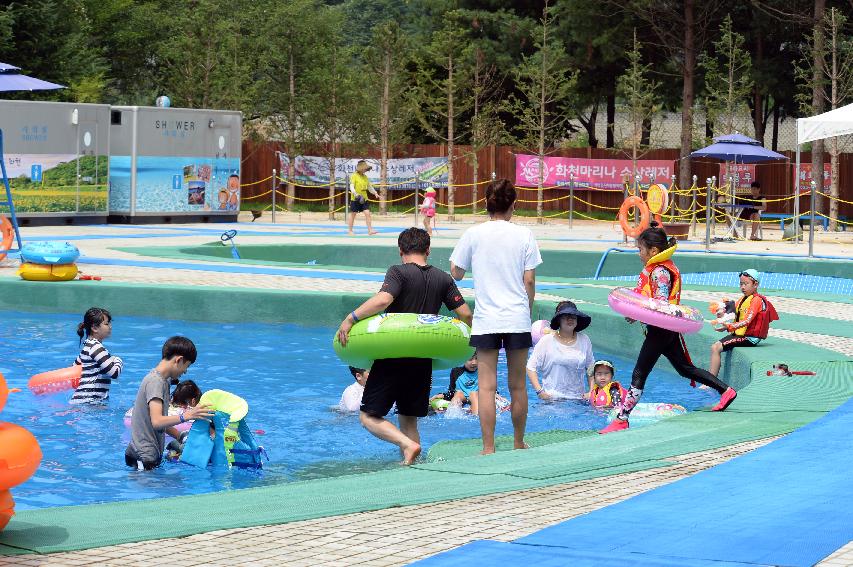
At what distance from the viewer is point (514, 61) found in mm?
44406

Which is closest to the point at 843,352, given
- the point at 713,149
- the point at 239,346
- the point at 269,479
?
the point at 269,479

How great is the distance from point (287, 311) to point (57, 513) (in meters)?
10.5

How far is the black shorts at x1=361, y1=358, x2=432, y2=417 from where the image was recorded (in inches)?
316

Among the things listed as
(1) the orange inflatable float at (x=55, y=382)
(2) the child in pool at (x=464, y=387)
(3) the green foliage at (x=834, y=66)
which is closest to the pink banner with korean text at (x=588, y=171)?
(3) the green foliage at (x=834, y=66)

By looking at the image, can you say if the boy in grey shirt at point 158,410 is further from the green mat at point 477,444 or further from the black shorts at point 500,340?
the black shorts at point 500,340

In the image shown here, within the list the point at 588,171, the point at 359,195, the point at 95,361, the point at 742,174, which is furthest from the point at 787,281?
the point at 588,171

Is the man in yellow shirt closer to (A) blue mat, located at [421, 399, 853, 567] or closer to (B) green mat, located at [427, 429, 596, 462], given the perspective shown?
(B) green mat, located at [427, 429, 596, 462]

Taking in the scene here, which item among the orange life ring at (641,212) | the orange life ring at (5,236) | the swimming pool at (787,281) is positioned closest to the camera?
the orange life ring at (5,236)

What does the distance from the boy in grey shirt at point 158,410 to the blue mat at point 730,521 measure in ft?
10.8

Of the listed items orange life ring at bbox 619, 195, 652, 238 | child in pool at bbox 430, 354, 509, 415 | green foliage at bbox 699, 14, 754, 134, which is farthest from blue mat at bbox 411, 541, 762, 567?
green foliage at bbox 699, 14, 754, 134

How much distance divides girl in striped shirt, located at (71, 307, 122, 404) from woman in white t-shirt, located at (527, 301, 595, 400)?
11.8ft

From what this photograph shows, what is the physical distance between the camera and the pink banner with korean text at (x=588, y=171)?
130 feet

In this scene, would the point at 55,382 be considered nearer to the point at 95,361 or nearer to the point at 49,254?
the point at 95,361

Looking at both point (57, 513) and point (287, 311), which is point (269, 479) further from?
point (287, 311)
